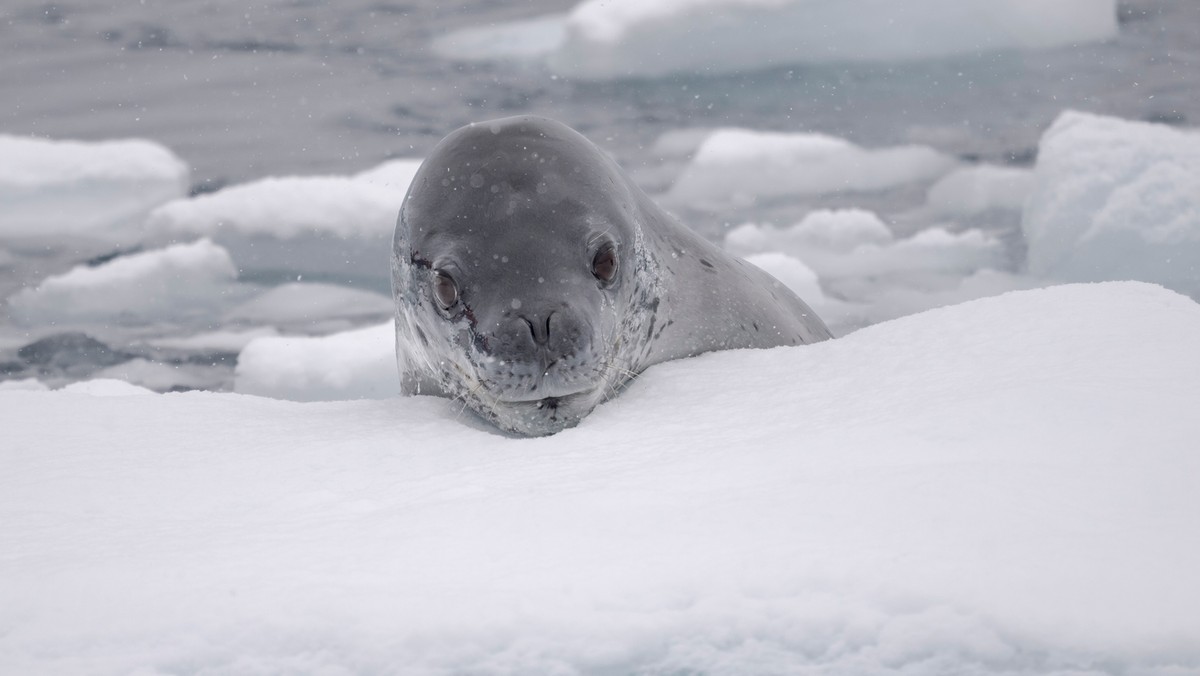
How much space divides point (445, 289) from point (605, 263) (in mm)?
397

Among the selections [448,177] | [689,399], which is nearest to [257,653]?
[689,399]

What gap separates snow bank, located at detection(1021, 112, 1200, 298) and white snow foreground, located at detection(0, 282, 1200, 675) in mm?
7424

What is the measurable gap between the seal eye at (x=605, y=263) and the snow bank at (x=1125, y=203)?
300 inches

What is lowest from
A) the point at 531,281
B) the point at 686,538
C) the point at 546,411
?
the point at 686,538

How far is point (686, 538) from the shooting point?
150 cm

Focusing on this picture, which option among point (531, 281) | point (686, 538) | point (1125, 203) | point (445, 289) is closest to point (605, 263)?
point (531, 281)

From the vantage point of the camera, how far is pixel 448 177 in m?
2.73

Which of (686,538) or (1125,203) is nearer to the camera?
(686,538)

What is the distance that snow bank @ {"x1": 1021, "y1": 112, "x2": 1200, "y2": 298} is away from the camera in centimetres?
898

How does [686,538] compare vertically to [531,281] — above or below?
below

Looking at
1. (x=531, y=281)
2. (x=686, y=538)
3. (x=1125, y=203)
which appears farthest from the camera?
(x=1125, y=203)

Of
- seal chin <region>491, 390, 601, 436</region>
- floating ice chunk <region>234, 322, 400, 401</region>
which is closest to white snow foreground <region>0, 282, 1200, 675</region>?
seal chin <region>491, 390, 601, 436</region>

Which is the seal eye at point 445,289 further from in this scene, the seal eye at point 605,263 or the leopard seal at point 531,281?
the seal eye at point 605,263

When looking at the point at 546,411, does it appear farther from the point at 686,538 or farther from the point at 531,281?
the point at 686,538
